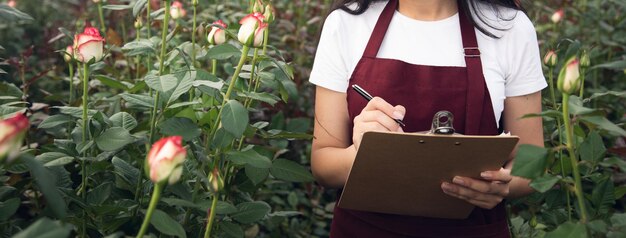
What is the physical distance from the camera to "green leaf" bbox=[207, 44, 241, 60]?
4.16 ft

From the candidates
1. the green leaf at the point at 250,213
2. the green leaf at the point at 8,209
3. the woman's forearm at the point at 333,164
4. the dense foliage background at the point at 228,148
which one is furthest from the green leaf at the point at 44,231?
the woman's forearm at the point at 333,164

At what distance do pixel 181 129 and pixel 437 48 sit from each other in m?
0.67

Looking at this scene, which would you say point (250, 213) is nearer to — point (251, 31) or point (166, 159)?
point (251, 31)

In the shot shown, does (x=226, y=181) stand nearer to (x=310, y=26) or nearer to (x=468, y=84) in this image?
(x=468, y=84)

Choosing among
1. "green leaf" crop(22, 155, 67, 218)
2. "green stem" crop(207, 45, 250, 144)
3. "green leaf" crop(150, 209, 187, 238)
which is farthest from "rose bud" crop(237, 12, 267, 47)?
"green leaf" crop(22, 155, 67, 218)

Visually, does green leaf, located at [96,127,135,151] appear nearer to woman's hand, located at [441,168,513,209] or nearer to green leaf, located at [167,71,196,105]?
green leaf, located at [167,71,196,105]

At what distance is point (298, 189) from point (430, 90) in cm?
109

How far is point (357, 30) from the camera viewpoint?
165 centimetres

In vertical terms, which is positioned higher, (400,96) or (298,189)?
(400,96)

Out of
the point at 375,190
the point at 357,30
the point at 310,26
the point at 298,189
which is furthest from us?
the point at 310,26

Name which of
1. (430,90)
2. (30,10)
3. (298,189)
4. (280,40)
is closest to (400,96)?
(430,90)

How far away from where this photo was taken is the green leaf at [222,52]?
1.27m

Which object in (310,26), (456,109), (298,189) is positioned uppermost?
(456,109)

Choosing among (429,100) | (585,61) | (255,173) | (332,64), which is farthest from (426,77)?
(255,173)
